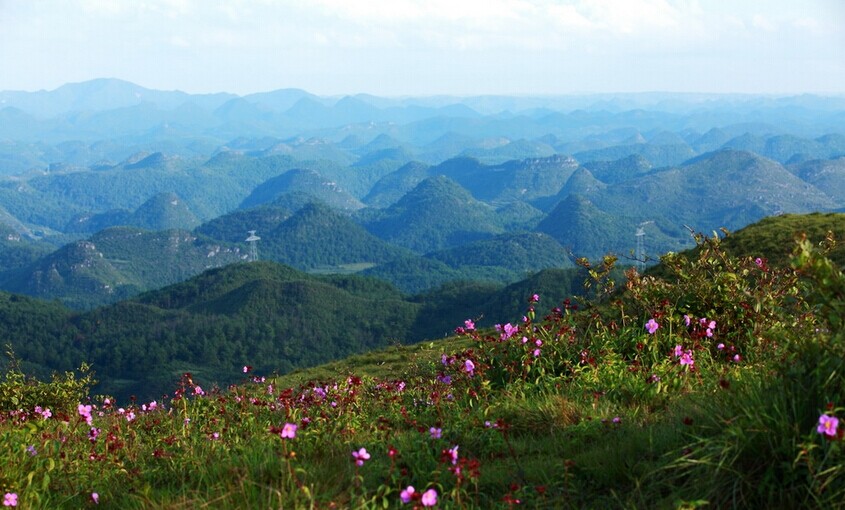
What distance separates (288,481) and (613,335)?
4.95m

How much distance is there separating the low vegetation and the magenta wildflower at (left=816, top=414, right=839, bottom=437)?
15 mm

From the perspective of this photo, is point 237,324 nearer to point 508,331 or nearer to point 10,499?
point 508,331

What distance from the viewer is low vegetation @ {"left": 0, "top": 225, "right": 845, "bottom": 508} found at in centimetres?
486

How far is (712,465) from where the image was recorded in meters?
4.81

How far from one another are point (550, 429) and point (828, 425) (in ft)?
9.09

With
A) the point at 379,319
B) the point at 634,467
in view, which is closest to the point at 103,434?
the point at 634,467

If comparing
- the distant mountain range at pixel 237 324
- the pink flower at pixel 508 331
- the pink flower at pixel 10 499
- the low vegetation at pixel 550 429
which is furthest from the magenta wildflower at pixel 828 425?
the distant mountain range at pixel 237 324

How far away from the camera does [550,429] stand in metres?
6.68

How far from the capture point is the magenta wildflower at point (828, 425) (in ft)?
14.0

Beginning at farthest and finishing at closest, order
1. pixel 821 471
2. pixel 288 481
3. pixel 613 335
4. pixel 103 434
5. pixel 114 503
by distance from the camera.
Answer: pixel 613 335 < pixel 103 434 < pixel 114 503 < pixel 288 481 < pixel 821 471

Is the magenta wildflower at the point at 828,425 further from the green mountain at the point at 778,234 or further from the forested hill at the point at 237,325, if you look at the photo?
the forested hill at the point at 237,325

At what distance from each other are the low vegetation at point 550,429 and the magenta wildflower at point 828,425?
0.05ft

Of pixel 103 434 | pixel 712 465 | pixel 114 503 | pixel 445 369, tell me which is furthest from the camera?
pixel 445 369

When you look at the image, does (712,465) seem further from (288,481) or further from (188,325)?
(188,325)
